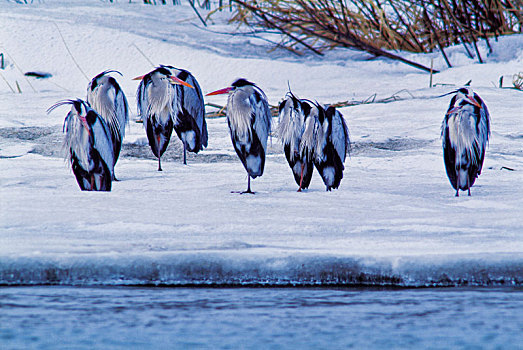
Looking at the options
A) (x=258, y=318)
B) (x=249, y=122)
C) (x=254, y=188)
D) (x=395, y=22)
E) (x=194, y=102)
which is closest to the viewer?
(x=258, y=318)

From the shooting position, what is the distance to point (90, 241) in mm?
1979

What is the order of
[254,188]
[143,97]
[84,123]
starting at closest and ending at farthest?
[84,123] < [254,188] < [143,97]

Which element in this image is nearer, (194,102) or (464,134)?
(464,134)

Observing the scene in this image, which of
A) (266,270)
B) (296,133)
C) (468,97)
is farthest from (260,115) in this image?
(266,270)

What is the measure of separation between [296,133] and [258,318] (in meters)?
1.71

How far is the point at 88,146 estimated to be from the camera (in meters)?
2.90

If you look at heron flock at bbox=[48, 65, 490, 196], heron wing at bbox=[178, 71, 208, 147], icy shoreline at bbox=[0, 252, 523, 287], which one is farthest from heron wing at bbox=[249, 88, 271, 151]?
icy shoreline at bbox=[0, 252, 523, 287]

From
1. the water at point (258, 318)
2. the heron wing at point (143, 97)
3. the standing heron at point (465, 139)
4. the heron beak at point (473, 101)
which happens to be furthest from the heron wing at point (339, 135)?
the water at point (258, 318)

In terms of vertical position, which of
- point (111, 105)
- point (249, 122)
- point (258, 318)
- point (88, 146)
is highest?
point (111, 105)

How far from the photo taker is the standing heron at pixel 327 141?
9.90ft

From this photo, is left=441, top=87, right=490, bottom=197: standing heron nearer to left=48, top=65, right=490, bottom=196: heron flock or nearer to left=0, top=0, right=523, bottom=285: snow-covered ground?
left=48, top=65, right=490, bottom=196: heron flock

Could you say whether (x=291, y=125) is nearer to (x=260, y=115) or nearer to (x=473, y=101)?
(x=260, y=115)

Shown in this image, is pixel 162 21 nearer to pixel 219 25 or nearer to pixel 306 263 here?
pixel 219 25

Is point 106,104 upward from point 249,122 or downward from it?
upward
